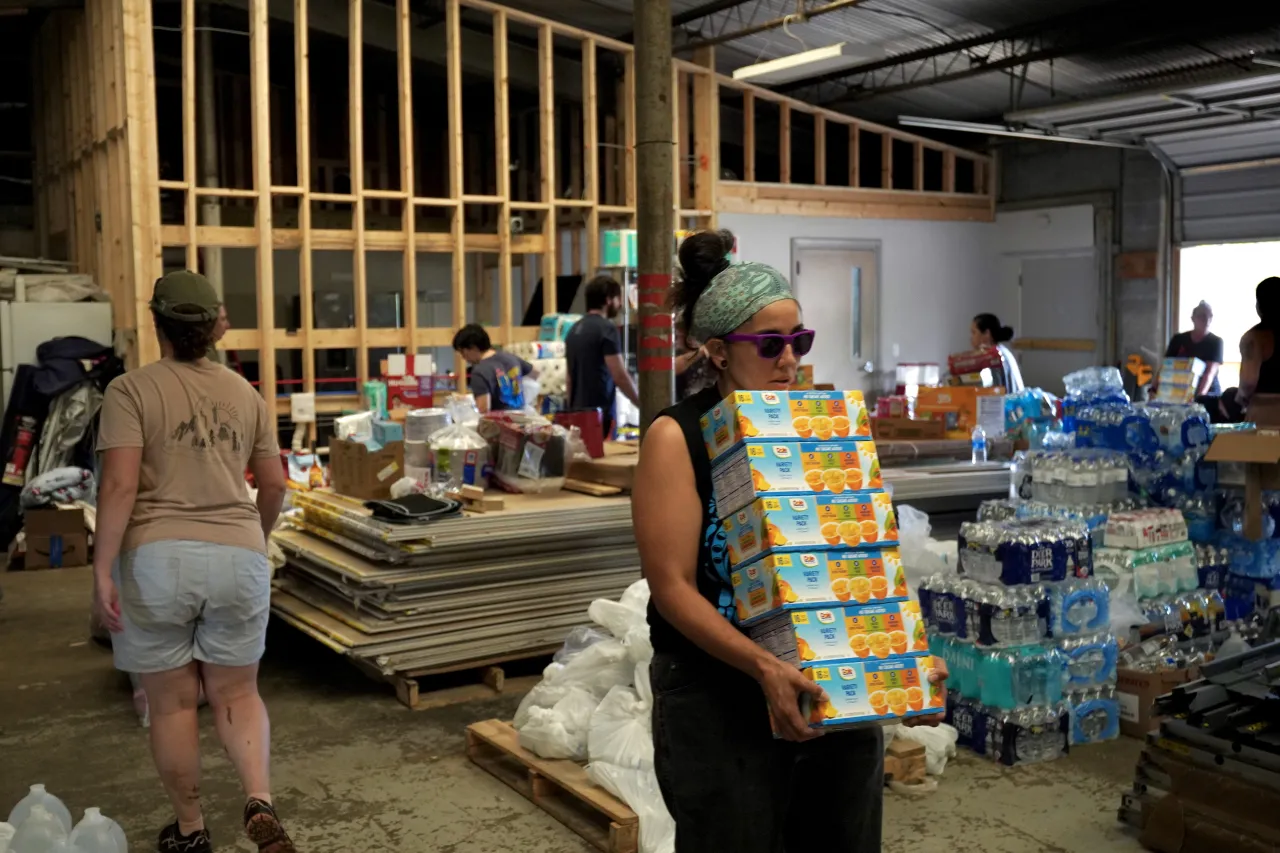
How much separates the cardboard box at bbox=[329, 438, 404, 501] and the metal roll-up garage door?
1007 centimetres

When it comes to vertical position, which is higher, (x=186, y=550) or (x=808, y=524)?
(x=808, y=524)

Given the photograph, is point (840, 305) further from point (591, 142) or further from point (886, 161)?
point (591, 142)

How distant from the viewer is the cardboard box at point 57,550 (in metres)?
8.28

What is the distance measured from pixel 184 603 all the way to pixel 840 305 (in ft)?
38.0

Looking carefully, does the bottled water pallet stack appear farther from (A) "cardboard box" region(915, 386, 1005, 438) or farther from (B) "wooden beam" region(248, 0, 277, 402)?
(B) "wooden beam" region(248, 0, 277, 402)

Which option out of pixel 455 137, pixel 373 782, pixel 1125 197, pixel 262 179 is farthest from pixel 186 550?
pixel 1125 197

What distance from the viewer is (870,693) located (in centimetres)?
203

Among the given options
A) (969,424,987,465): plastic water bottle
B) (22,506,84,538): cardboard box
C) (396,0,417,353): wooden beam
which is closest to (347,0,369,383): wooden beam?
(396,0,417,353): wooden beam

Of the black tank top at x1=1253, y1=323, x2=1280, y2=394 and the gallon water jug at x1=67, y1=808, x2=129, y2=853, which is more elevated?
the black tank top at x1=1253, y1=323, x2=1280, y2=394

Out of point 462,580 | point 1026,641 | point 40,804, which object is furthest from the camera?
point 462,580

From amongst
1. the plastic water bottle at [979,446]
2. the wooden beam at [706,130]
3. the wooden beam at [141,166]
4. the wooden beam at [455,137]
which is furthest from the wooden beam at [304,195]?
the plastic water bottle at [979,446]

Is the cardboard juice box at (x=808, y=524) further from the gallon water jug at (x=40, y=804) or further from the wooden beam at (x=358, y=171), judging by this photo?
the wooden beam at (x=358, y=171)

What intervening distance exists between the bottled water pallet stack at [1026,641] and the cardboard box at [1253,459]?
73cm

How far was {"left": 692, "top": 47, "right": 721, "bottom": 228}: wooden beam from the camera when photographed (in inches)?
487
